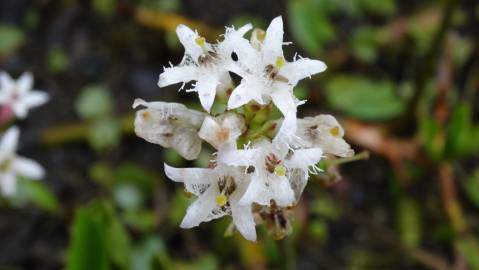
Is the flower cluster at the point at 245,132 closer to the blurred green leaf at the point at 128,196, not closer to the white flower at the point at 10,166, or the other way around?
the white flower at the point at 10,166

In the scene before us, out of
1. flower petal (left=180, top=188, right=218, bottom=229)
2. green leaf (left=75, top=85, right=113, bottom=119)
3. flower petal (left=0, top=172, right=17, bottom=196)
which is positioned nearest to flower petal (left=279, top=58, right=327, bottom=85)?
flower petal (left=180, top=188, right=218, bottom=229)

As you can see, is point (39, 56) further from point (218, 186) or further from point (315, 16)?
point (218, 186)

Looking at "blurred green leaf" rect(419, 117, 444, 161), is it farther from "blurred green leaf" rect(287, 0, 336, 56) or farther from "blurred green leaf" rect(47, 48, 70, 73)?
"blurred green leaf" rect(47, 48, 70, 73)

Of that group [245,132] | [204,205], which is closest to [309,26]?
[245,132]

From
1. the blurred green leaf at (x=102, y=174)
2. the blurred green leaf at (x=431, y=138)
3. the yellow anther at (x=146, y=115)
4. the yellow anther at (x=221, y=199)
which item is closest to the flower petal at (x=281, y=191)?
the yellow anther at (x=221, y=199)

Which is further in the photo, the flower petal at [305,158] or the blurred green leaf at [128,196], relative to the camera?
the blurred green leaf at [128,196]

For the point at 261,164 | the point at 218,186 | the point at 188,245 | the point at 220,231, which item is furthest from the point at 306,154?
the point at 188,245
